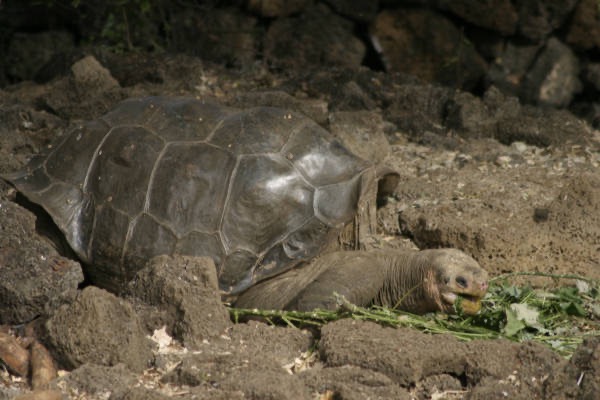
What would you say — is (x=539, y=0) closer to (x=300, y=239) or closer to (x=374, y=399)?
(x=300, y=239)

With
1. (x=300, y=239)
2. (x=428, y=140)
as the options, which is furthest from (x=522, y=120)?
(x=300, y=239)

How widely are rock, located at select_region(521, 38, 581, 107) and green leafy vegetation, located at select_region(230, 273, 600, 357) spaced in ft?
10.6

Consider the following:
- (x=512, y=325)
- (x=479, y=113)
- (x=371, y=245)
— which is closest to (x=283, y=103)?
Answer: (x=479, y=113)

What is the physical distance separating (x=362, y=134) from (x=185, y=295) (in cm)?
210

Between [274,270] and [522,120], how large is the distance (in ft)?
8.16

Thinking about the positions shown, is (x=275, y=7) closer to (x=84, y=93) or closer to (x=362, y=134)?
(x=84, y=93)

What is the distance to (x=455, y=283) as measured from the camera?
3391mm

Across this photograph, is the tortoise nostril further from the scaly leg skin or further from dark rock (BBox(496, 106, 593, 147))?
dark rock (BBox(496, 106, 593, 147))

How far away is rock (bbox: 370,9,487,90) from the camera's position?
676cm

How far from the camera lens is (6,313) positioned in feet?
10.4

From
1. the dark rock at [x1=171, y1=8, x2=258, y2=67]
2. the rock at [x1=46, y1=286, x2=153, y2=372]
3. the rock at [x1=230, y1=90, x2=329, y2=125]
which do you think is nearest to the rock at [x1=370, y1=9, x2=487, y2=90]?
the dark rock at [x1=171, y1=8, x2=258, y2=67]

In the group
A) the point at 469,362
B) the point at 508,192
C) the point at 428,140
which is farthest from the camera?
the point at 428,140

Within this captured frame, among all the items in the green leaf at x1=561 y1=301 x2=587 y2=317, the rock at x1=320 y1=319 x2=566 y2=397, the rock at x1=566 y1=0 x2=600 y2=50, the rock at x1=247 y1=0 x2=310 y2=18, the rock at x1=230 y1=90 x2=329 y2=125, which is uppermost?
the rock at x1=566 y1=0 x2=600 y2=50

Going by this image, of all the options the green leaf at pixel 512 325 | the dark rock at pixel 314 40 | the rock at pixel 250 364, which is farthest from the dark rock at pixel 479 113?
the rock at pixel 250 364
